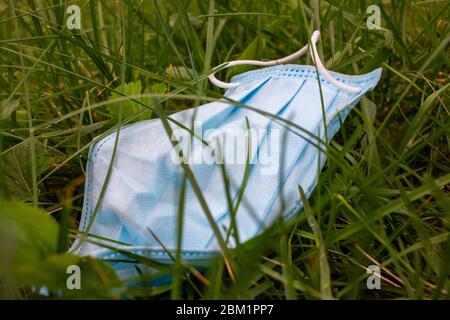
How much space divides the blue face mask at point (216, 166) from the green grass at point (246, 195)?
28 millimetres

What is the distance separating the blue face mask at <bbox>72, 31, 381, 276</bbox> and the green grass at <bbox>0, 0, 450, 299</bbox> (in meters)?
0.03

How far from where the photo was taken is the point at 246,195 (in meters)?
0.77

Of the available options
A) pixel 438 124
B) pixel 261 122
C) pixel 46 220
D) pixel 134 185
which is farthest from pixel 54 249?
pixel 438 124

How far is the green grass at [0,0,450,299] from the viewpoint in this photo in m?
0.59

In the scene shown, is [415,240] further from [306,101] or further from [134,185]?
[134,185]

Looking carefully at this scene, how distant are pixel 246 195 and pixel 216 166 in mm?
56

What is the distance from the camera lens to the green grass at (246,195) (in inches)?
23.4
